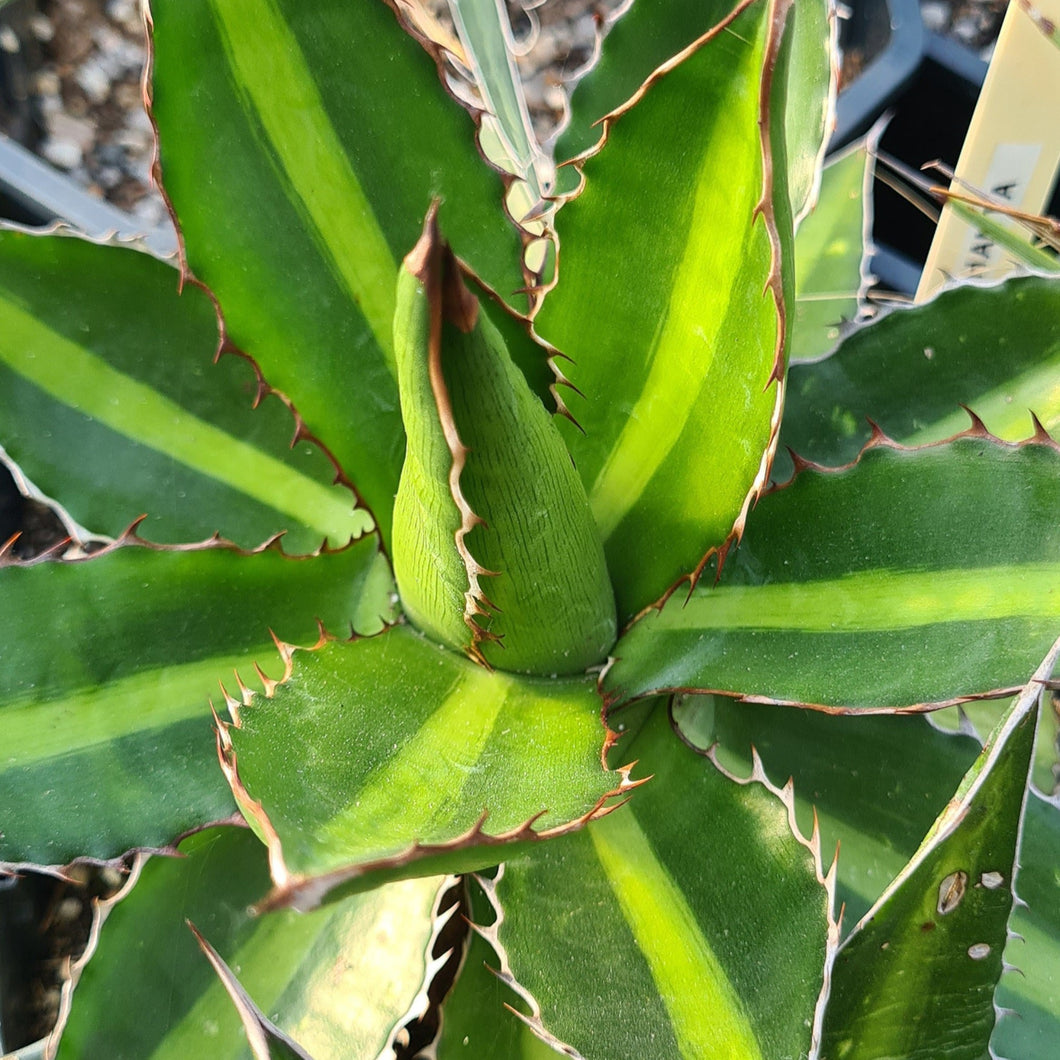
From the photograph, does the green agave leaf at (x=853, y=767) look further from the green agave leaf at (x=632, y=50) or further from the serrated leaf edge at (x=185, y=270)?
the green agave leaf at (x=632, y=50)

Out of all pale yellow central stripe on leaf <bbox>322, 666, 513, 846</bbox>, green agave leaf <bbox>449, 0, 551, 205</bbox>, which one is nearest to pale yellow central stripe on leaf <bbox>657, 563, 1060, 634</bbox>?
pale yellow central stripe on leaf <bbox>322, 666, 513, 846</bbox>

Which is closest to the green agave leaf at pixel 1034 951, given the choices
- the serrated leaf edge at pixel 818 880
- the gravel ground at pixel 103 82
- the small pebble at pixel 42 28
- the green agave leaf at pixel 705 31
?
the serrated leaf edge at pixel 818 880

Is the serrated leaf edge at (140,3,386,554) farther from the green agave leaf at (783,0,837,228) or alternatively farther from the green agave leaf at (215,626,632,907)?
the green agave leaf at (783,0,837,228)

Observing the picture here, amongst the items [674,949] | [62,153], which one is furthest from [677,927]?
[62,153]

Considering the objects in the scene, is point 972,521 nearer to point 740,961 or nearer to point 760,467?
point 760,467

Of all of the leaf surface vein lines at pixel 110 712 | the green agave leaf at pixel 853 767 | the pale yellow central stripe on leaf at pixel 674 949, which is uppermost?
the leaf surface vein lines at pixel 110 712

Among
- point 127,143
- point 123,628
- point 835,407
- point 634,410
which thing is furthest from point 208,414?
point 127,143
